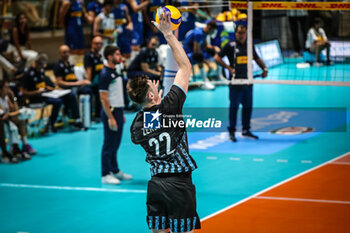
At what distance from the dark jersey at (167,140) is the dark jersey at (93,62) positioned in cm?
893

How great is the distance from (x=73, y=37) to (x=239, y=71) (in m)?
7.28

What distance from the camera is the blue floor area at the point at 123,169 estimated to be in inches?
314

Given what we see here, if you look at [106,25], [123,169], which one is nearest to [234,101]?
[123,169]

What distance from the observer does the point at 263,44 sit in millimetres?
14078

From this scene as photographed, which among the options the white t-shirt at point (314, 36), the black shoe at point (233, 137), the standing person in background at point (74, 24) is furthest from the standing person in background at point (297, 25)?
the standing person in background at point (74, 24)

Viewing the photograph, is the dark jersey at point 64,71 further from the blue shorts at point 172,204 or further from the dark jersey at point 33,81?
the blue shorts at point 172,204

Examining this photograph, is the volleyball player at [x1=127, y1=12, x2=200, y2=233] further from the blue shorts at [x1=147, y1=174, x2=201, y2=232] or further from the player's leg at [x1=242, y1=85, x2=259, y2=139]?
the player's leg at [x1=242, y1=85, x2=259, y2=139]

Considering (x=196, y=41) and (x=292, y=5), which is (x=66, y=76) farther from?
(x=292, y=5)

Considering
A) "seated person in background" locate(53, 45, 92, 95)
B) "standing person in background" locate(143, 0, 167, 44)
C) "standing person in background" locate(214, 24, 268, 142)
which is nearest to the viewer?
"standing person in background" locate(214, 24, 268, 142)

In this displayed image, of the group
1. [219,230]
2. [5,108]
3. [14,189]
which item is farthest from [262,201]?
[5,108]

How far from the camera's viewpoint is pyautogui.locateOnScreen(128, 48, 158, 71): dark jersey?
1501cm

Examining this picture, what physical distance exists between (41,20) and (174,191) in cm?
1629

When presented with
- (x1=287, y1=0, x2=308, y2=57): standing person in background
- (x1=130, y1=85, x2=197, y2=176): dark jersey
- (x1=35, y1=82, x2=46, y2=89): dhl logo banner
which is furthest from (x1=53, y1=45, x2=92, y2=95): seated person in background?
(x1=130, y1=85, x2=197, y2=176): dark jersey

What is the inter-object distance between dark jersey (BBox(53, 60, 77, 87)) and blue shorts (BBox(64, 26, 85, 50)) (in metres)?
2.92
